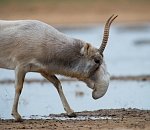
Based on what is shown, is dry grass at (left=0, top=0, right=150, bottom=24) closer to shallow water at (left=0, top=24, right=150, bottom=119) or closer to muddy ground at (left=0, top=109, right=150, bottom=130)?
shallow water at (left=0, top=24, right=150, bottom=119)

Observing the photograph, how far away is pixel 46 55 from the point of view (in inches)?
467

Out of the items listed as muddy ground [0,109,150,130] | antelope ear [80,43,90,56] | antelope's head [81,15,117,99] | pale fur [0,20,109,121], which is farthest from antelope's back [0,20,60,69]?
muddy ground [0,109,150,130]

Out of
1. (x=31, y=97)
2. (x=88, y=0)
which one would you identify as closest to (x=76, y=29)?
(x=88, y=0)

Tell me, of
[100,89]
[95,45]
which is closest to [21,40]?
[100,89]

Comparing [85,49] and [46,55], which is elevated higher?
[85,49]

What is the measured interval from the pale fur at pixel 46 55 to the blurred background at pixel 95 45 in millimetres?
1266

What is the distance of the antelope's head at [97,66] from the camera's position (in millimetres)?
11961

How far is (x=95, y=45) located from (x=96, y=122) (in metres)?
16.7

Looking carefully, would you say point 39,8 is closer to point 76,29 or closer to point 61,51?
point 76,29

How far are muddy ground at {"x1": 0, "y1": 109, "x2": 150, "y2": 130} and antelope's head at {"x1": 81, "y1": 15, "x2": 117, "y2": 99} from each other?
0.56m

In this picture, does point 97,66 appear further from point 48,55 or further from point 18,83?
point 18,83

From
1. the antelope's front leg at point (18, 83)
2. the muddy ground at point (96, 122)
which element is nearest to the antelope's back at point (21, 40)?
the antelope's front leg at point (18, 83)

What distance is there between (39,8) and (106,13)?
470 centimetres

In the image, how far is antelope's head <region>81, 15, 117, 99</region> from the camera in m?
12.0
